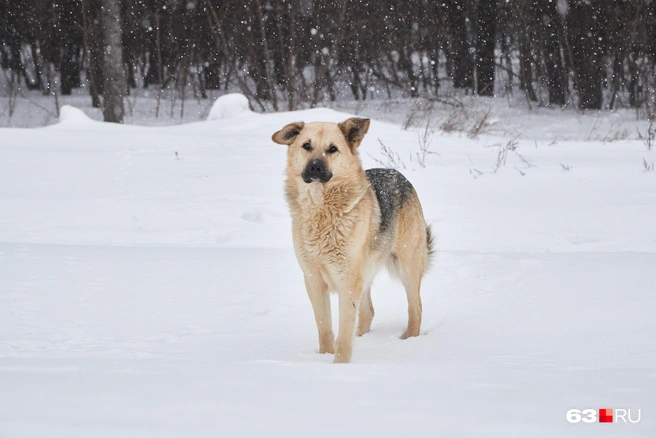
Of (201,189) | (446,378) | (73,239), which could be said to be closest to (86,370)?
(446,378)

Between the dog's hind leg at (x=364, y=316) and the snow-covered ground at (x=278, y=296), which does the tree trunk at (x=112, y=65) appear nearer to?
the snow-covered ground at (x=278, y=296)

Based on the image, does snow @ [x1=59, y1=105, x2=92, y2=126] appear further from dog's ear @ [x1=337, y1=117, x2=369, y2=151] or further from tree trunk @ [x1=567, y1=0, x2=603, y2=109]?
tree trunk @ [x1=567, y1=0, x2=603, y2=109]

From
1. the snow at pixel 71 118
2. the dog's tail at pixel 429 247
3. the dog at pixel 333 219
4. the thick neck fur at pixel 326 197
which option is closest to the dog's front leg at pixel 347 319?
the dog at pixel 333 219

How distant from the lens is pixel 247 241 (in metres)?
6.93

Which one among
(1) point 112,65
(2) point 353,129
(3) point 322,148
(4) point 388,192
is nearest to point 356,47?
(1) point 112,65

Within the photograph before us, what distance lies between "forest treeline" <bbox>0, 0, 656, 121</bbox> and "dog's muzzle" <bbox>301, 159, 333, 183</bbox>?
12.6 metres

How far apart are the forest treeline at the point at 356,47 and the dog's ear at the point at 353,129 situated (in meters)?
12.4

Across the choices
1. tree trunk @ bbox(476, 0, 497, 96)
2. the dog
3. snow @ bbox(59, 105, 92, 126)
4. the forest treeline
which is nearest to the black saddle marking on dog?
the dog

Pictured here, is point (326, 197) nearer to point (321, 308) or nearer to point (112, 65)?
point (321, 308)

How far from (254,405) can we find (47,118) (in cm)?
1794

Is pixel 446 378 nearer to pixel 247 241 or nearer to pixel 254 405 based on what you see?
pixel 254 405

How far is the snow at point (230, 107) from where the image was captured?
13398 millimetres

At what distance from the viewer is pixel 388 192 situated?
15.1 feet

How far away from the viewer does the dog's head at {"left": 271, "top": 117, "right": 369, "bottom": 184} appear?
12.8 feet
